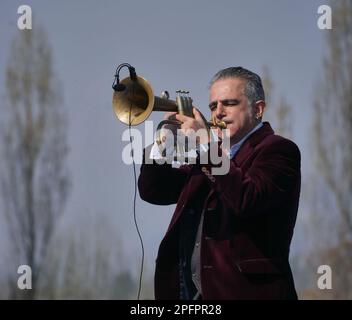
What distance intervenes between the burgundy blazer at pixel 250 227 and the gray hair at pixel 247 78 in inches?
7.4

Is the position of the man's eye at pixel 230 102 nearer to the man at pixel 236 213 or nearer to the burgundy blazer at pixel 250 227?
the man at pixel 236 213

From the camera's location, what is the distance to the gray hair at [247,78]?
338 cm

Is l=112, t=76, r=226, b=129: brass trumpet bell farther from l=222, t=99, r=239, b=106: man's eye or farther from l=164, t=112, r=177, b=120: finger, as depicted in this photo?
l=222, t=99, r=239, b=106: man's eye

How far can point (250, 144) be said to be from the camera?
10.8 feet

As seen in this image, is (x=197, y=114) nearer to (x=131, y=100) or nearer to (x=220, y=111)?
(x=220, y=111)

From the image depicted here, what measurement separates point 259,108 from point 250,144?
0.24 m

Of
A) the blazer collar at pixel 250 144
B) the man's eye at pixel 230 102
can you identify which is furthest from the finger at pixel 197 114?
the blazer collar at pixel 250 144

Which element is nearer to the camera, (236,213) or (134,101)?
(236,213)

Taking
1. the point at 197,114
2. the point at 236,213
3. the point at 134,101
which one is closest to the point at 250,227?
the point at 236,213

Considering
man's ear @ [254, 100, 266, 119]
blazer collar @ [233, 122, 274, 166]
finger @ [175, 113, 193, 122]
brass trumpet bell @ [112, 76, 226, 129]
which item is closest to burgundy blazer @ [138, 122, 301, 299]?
blazer collar @ [233, 122, 274, 166]

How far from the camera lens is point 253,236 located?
3105 mm

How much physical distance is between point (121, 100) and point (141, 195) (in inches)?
19.1

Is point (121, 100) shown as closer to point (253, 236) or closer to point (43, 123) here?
point (253, 236)
